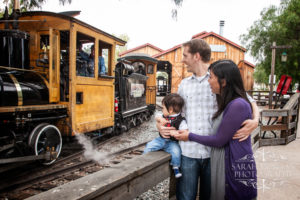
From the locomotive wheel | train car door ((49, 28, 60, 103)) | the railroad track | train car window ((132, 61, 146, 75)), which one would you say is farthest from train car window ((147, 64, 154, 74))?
the locomotive wheel

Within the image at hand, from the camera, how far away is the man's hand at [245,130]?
4.76 feet

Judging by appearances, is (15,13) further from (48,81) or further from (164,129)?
(164,129)

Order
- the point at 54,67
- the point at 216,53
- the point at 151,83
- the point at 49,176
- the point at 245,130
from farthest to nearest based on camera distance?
the point at 216,53 → the point at 151,83 → the point at 54,67 → the point at 49,176 → the point at 245,130

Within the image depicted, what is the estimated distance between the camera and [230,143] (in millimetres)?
1508

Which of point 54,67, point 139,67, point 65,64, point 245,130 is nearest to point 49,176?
point 54,67

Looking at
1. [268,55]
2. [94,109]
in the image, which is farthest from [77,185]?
[268,55]

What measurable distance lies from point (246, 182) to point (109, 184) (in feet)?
2.96

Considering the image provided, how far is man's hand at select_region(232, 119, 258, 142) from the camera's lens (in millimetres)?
1452


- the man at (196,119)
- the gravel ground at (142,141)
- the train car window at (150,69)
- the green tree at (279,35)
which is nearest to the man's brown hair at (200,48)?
the man at (196,119)

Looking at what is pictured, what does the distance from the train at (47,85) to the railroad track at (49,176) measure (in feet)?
0.96

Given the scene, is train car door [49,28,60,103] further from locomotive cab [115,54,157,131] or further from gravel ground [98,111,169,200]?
locomotive cab [115,54,157,131]

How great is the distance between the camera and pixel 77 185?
1.17 metres

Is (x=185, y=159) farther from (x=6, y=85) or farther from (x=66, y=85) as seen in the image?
(x=66, y=85)

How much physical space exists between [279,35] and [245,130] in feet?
66.5
